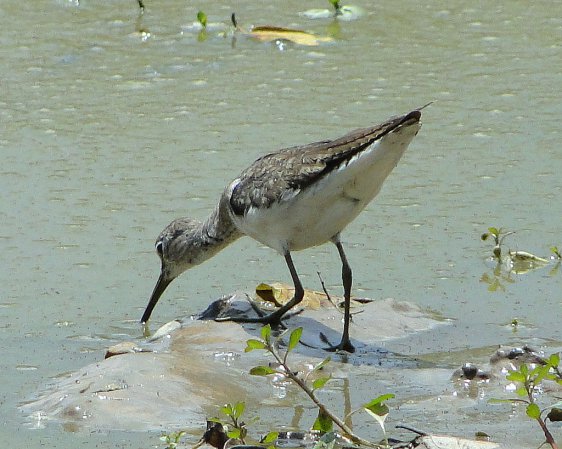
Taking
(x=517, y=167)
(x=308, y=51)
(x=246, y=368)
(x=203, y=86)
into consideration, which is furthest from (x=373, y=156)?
(x=308, y=51)

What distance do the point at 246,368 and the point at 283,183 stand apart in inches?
41.1

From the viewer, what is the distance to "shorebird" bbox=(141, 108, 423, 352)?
19.2 ft

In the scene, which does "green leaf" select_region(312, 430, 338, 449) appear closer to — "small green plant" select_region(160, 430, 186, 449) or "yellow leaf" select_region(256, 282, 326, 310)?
"small green plant" select_region(160, 430, 186, 449)

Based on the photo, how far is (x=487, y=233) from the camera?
7203mm

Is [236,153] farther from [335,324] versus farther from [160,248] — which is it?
[335,324]

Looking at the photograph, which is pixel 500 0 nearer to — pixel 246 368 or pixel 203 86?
pixel 203 86

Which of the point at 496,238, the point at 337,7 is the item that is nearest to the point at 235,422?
the point at 496,238

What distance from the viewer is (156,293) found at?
6.65m

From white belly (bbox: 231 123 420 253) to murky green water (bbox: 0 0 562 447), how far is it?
616mm

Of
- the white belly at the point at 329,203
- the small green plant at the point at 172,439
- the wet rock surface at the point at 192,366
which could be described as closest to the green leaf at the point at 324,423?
the small green plant at the point at 172,439

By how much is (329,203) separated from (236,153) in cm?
240

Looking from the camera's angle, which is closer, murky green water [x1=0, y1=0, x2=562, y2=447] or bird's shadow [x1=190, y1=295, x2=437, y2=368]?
bird's shadow [x1=190, y1=295, x2=437, y2=368]

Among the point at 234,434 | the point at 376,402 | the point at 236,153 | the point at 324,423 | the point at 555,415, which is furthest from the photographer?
the point at 236,153

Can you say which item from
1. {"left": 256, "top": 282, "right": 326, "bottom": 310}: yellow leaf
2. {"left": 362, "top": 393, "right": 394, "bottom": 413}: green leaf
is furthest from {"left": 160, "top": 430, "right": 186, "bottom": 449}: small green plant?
{"left": 256, "top": 282, "right": 326, "bottom": 310}: yellow leaf
